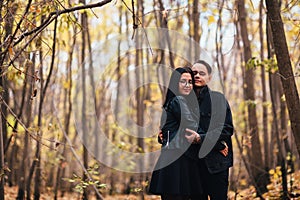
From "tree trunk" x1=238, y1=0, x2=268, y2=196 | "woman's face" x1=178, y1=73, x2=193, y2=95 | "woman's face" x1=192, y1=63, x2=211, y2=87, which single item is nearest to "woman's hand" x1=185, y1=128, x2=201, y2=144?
"woman's face" x1=178, y1=73, x2=193, y2=95

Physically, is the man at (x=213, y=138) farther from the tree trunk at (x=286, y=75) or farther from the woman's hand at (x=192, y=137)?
the tree trunk at (x=286, y=75)

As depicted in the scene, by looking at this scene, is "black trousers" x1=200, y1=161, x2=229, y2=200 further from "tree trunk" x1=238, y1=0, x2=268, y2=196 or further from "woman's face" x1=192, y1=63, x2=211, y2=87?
"tree trunk" x1=238, y1=0, x2=268, y2=196

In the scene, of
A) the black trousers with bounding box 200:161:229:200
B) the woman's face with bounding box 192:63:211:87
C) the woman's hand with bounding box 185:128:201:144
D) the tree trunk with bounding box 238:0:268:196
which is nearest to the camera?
the woman's hand with bounding box 185:128:201:144

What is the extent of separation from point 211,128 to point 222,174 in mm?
479

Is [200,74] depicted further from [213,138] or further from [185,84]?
[213,138]

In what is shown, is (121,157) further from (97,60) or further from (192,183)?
(192,183)

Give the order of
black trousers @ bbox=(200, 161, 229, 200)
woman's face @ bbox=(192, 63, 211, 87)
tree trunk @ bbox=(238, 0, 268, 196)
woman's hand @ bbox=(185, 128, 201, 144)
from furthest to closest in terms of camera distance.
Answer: tree trunk @ bbox=(238, 0, 268, 196) < woman's face @ bbox=(192, 63, 211, 87) < black trousers @ bbox=(200, 161, 229, 200) < woman's hand @ bbox=(185, 128, 201, 144)

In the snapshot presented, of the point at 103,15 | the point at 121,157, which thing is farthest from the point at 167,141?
the point at 103,15

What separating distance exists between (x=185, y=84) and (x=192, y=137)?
560mm

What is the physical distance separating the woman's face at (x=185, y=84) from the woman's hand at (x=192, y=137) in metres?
0.40

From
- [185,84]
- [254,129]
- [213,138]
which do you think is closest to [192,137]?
[213,138]

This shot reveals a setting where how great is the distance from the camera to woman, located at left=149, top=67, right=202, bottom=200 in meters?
4.56

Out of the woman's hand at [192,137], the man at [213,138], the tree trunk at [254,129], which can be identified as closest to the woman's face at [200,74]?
the man at [213,138]

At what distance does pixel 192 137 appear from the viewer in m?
4.47
